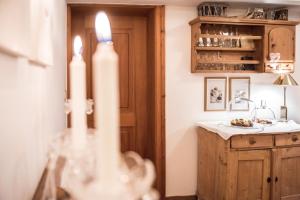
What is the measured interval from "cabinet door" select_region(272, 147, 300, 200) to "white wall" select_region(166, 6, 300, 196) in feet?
2.56

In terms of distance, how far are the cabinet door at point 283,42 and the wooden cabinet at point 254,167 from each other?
3.10ft

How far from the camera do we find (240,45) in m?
3.64

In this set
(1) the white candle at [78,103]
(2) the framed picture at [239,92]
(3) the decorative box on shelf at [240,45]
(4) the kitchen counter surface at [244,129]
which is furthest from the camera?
(2) the framed picture at [239,92]

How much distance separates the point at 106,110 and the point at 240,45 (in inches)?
136

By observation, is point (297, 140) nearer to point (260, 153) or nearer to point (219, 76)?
point (260, 153)

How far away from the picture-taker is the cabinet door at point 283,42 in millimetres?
3523

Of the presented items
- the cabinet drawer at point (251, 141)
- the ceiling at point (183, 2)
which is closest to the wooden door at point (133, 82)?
the ceiling at point (183, 2)

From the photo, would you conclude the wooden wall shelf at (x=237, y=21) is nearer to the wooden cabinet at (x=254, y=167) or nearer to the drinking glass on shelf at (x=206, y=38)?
the drinking glass on shelf at (x=206, y=38)

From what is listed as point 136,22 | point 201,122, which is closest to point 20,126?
point 201,122

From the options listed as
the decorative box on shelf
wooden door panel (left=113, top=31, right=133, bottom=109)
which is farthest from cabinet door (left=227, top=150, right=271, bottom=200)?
wooden door panel (left=113, top=31, right=133, bottom=109)

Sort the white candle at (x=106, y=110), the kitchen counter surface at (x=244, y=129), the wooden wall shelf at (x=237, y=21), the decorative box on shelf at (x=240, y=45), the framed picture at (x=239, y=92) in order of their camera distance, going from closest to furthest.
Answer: the white candle at (x=106, y=110) < the kitchen counter surface at (x=244, y=129) < the wooden wall shelf at (x=237, y=21) < the decorative box on shelf at (x=240, y=45) < the framed picture at (x=239, y=92)

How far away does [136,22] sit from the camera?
3.85 m

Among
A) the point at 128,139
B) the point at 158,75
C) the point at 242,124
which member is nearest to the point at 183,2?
the point at 158,75

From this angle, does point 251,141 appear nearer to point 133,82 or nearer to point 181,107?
point 181,107
